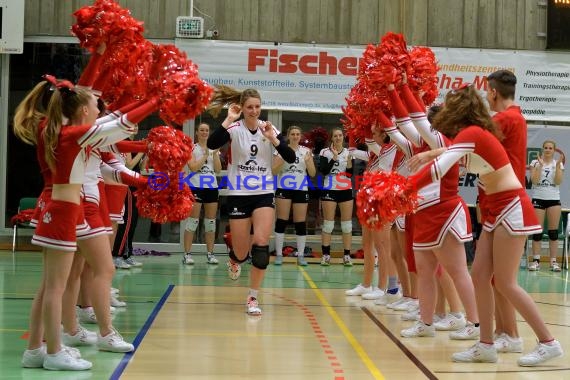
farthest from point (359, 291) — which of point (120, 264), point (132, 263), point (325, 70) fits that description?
point (325, 70)

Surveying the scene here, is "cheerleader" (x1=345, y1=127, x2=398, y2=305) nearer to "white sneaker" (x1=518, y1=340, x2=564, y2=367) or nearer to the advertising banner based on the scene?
"white sneaker" (x1=518, y1=340, x2=564, y2=367)

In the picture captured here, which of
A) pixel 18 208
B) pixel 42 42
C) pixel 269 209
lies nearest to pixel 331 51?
pixel 42 42

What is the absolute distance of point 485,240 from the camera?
17.4 ft

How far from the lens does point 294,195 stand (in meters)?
12.2

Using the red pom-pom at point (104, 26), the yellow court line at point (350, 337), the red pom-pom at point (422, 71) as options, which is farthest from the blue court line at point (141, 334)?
the red pom-pom at point (422, 71)

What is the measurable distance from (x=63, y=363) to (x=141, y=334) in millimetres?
1380

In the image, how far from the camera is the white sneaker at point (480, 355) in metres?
5.26

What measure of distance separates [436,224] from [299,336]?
131 cm

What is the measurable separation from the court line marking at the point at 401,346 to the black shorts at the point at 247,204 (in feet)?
4.30

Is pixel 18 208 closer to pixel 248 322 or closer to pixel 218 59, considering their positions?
pixel 218 59

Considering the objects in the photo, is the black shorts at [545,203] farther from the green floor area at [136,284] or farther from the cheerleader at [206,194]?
the cheerleader at [206,194]

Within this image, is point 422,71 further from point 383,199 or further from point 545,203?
point 545,203

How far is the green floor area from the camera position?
203 inches

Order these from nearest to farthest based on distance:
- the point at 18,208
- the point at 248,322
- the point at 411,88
Result: the point at 411,88
the point at 248,322
the point at 18,208
